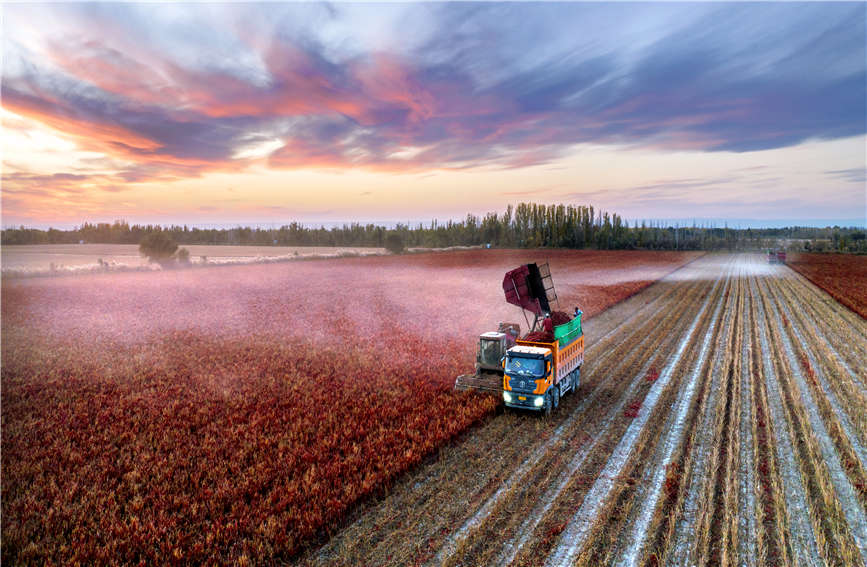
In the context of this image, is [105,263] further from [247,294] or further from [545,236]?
[545,236]

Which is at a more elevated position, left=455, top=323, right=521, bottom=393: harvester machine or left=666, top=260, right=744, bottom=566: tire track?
left=455, top=323, right=521, bottom=393: harvester machine

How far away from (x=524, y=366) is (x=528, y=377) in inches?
15.5

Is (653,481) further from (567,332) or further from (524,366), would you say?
(567,332)

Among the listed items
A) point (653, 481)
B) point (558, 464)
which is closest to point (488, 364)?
point (558, 464)

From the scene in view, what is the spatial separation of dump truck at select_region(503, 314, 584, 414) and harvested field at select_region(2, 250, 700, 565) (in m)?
0.97

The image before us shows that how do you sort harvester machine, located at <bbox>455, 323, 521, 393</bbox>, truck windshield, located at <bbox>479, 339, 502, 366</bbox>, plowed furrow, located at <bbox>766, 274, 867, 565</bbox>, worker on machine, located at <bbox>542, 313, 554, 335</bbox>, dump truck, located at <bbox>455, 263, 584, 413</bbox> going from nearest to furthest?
plowed furrow, located at <bbox>766, 274, 867, 565</bbox> < dump truck, located at <bbox>455, 263, 584, 413</bbox> < worker on machine, located at <bbox>542, 313, 554, 335</bbox> < harvester machine, located at <bbox>455, 323, 521, 393</bbox> < truck windshield, located at <bbox>479, 339, 502, 366</bbox>

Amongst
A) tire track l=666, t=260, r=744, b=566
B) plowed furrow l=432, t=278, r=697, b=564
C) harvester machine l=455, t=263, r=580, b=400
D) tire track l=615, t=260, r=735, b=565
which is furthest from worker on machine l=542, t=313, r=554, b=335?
tire track l=666, t=260, r=744, b=566

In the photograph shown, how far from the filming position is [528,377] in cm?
1450

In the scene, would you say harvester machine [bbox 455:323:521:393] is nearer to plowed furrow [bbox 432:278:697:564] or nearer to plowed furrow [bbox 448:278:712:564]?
plowed furrow [bbox 432:278:697:564]

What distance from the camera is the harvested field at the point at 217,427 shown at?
9.38m

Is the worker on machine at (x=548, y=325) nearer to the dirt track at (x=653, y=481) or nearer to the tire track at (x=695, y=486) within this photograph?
the dirt track at (x=653, y=481)

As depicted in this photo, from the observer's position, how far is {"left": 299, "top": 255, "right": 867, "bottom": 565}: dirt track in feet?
28.5

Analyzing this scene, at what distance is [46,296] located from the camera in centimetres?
4425

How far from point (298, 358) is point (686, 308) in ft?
107
